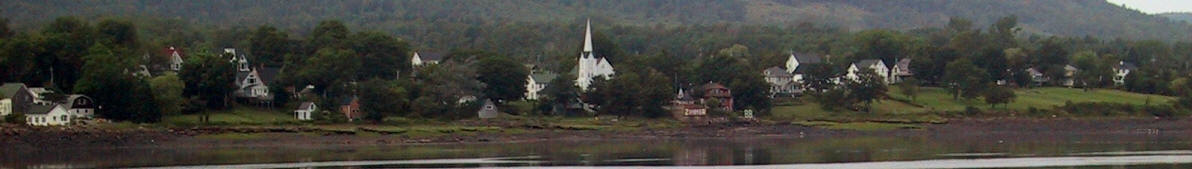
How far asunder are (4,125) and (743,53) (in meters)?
90.5

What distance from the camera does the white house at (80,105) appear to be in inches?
3861

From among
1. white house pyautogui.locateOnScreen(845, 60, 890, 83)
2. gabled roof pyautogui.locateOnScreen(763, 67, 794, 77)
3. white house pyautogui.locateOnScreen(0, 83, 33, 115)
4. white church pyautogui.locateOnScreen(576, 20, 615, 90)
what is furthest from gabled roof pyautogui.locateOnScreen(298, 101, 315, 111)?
white house pyautogui.locateOnScreen(845, 60, 890, 83)

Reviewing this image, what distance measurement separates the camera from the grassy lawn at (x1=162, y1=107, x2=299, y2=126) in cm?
10038

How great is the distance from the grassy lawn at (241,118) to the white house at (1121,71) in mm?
70991

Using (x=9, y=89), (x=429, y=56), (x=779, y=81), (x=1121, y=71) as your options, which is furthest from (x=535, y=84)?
(x=1121, y=71)

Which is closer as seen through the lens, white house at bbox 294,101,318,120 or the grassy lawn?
the grassy lawn

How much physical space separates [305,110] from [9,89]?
15.9 m

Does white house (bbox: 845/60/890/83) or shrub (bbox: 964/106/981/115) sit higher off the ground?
white house (bbox: 845/60/890/83)

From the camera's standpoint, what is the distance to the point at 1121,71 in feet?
523

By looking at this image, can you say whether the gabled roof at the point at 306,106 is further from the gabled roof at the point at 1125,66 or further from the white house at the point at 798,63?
the gabled roof at the point at 1125,66

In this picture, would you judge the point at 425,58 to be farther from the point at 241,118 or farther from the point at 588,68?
the point at 241,118

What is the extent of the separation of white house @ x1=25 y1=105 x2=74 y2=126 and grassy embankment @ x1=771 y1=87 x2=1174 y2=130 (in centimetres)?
4333

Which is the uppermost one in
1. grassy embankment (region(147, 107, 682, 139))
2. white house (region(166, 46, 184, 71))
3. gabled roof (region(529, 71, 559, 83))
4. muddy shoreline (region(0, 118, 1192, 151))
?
white house (region(166, 46, 184, 71))

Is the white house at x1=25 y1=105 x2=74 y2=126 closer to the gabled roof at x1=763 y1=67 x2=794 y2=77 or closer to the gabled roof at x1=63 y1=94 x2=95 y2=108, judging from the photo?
the gabled roof at x1=63 y1=94 x2=95 y2=108
